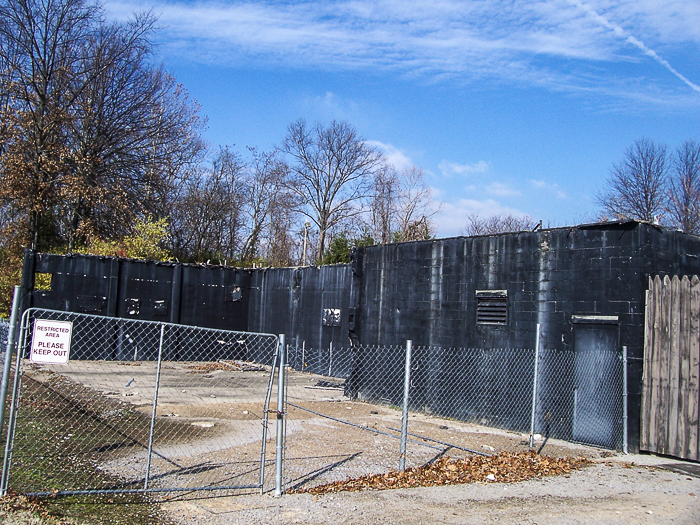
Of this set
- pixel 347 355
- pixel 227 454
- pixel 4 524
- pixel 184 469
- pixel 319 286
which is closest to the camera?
pixel 4 524

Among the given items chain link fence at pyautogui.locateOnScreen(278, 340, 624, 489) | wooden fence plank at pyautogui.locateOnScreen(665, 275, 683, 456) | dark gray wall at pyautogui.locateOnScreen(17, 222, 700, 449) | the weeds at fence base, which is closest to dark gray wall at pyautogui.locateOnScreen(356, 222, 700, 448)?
dark gray wall at pyautogui.locateOnScreen(17, 222, 700, 449)

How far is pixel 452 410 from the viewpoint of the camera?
12203 mm

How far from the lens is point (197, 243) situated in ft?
130

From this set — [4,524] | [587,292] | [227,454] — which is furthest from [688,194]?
[4,524]

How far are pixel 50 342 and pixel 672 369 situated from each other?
8.40m

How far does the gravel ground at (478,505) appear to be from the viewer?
546 cm

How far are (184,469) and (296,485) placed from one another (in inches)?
58.3

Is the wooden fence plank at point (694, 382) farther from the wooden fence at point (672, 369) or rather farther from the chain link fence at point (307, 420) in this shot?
the chain link fence at point (307, 420)

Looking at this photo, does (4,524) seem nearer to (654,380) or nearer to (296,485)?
(296,485)

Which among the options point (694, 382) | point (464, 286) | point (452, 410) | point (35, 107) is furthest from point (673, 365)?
point (35, 107)

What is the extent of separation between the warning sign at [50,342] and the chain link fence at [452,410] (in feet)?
9.27

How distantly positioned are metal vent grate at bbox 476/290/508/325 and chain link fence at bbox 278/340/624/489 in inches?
24.0

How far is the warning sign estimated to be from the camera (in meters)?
5.20

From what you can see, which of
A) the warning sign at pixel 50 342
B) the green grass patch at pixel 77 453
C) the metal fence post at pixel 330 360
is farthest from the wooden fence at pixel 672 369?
the metal fence post at pixel 330 360
